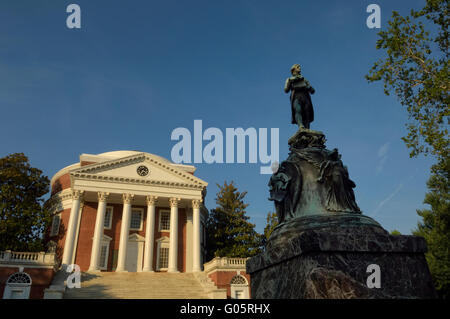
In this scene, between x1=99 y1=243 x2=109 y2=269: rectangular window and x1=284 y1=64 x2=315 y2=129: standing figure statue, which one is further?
x1=99 y1=243 x2=109 y2=269: rectangular window

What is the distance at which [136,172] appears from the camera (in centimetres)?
3753

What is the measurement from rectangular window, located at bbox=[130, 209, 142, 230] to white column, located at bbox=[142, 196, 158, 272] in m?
3.01

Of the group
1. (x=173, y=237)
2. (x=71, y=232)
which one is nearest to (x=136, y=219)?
(x=173, y=237)

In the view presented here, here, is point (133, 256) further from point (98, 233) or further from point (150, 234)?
point (98, 233)

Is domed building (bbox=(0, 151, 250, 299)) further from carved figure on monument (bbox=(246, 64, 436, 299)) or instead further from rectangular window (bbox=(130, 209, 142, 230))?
carved figure on monument (bbox=(246, 64, 436, 299))

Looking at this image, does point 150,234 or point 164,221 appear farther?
point 164,221

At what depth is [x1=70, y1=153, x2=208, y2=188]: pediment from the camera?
35.8 metres

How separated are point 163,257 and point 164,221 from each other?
14.5 ft

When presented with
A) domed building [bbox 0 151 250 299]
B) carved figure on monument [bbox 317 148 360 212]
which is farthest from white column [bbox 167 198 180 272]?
carved figure on monument [bbox 317 148 360 212]

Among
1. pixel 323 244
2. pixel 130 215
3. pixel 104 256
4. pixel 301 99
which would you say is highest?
pixel 130 215

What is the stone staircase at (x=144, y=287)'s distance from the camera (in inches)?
947

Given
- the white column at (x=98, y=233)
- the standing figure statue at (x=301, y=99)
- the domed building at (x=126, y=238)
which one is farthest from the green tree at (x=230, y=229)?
the standing figure statue at (x=301, y=99)

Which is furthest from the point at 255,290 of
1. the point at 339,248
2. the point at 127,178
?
the point at 127,178
